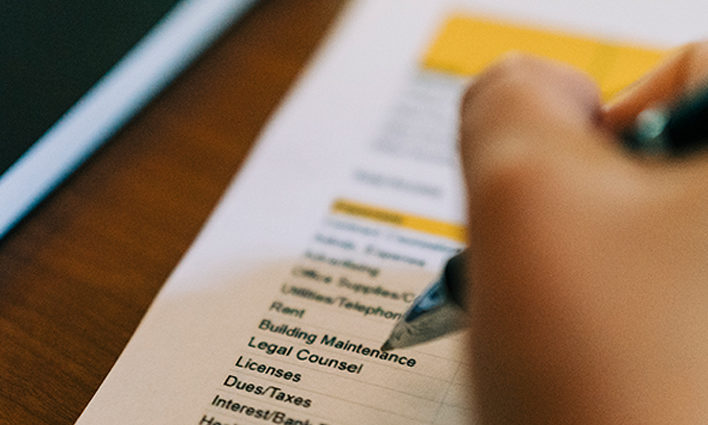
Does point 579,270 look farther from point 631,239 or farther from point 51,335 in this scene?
point 51,335

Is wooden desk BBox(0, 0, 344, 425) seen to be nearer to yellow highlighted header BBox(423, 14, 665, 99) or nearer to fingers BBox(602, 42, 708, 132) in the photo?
yellow highlighted header BBox(423, 14, 665, 99)

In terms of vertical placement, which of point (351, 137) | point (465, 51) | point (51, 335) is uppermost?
point (465, 51)

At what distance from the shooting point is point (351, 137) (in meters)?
0.50

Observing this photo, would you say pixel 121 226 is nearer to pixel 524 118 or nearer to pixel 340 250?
pixel 340 250

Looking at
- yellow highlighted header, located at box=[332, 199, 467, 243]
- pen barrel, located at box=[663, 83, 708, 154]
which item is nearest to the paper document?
yellow highlighted header, located at box=[332, 199, 467, 243]

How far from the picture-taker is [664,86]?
30cm

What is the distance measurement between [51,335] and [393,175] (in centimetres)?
22

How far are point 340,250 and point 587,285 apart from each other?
9.0 inches

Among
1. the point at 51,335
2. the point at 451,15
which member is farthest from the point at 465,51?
the point at 51,335

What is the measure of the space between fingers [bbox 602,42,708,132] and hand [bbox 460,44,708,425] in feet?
0.22

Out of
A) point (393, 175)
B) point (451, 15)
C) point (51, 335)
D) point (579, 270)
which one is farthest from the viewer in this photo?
point (451, 15)

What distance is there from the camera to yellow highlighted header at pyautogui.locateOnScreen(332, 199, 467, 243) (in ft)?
1.41

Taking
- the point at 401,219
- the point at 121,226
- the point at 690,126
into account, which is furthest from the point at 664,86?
the point at 121,226

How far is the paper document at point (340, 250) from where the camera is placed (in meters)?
0.34
